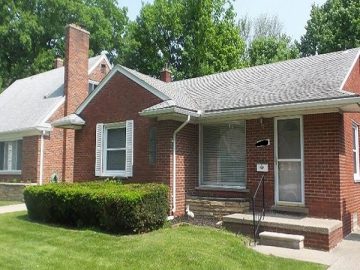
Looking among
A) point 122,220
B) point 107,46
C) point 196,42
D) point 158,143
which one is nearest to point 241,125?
point 158,143

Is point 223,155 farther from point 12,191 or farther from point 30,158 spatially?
point 12,191

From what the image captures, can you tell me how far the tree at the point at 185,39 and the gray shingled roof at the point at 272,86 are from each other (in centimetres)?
2087

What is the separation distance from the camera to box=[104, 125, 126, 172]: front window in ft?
42.0

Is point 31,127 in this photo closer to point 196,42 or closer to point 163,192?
point 163,192

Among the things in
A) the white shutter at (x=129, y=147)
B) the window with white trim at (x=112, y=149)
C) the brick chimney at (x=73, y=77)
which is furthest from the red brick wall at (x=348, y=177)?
the brick chimney at (x=73, y=77)

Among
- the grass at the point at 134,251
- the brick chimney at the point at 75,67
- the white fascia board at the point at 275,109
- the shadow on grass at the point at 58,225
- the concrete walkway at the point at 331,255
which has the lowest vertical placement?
the concrete walkway at the point at 331,255

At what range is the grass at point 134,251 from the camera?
22.8 feet

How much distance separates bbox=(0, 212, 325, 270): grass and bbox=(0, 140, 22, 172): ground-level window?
424 inches

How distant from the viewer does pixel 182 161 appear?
38.5 feet

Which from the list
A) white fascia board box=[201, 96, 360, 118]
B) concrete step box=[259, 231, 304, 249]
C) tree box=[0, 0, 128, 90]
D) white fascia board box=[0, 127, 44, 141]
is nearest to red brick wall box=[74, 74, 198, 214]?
white fascia board box=[201, 96, 360, 118]

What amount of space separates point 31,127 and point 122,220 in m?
10.8

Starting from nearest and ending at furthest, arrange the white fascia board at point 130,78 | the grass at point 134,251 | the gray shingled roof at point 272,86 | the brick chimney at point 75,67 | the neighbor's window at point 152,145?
the grass at point 134,251, the gray shingled roof at point 272,86, the neighbor's window at point 152,145, the white fascia board at point 130,78, the brick chimney at point 75,67

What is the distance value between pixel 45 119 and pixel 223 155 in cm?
1039

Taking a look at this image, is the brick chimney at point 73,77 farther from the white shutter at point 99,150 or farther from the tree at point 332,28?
the tree at point 332,28
